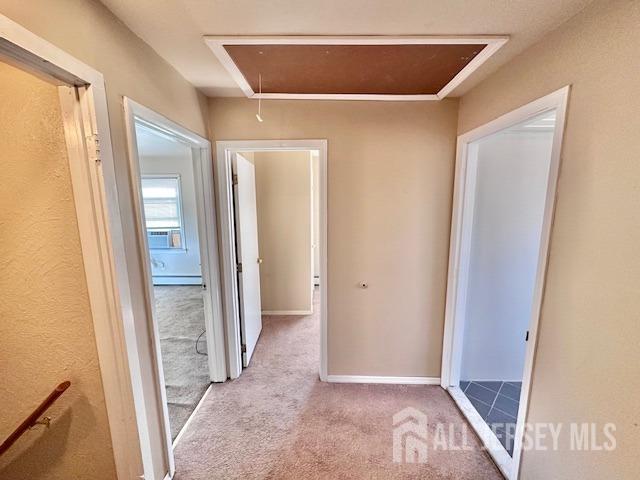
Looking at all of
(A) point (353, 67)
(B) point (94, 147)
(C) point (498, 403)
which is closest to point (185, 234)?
(B) point (94, 147)

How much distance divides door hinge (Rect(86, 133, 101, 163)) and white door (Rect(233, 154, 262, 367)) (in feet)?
3.84

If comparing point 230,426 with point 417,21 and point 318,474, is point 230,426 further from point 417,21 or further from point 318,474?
point 417,21

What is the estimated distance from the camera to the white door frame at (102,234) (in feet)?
3.02

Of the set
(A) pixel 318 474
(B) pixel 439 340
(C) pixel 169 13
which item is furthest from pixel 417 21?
(A) pixel 318 474

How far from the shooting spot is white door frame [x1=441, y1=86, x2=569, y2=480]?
45.9 inches

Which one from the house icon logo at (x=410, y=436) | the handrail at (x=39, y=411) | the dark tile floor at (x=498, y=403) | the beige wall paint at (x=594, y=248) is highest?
the beige wall paint at (x=594, y=248)

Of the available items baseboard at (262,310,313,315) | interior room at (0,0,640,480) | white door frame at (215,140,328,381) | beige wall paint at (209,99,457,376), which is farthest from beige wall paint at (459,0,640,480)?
baseboard at (262,310,313,315)

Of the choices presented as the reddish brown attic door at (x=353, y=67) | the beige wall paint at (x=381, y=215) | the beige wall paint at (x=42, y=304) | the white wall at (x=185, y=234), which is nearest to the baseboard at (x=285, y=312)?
the beige wall paint at (x=381, y=215)

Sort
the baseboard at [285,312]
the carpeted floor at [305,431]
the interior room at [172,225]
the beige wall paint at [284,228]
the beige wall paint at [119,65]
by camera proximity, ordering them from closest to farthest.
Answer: the beige wall paint at [119,65] → the carpeted floor at [305,431] → the beige wall paint at [284,228] → the baseboard at [285,312] → the interior room at [172,225]

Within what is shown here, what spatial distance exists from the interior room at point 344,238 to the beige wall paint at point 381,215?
2 cm

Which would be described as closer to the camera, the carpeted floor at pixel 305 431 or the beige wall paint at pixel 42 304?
the beige wall paint at pixel 42 304

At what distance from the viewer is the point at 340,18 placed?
1088mm

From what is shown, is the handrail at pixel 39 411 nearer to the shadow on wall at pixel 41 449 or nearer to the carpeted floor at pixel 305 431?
the shadow on wall at pixel 41 449

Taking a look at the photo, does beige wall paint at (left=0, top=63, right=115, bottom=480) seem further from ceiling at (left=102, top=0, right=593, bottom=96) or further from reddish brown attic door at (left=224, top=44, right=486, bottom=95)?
reddish brown attic door at (left=224, top=44, right=486, bottom=95)
